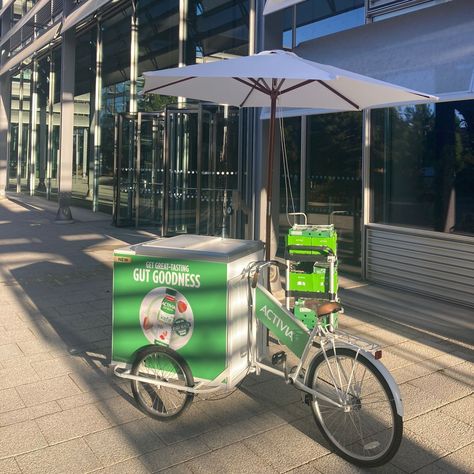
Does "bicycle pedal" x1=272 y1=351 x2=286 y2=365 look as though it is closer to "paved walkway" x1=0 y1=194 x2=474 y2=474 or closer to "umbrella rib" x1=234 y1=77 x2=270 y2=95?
"paved walkway" x1=0 y1=194 x2=474 y2=474

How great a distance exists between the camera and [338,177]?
27.1 ft

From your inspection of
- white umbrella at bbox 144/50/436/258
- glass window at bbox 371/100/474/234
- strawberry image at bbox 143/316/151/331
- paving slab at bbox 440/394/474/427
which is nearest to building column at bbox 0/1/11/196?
glass window at bbox 371/100/474/234

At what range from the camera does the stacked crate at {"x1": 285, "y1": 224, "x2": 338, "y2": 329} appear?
4.59m

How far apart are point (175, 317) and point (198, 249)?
45 cm

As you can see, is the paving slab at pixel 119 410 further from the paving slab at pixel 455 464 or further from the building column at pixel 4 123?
the building column at pixel 4 123

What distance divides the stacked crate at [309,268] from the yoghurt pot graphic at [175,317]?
1437 mm

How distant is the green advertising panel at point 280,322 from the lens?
324cm

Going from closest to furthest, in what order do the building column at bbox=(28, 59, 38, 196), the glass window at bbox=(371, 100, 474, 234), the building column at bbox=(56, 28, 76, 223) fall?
the glass window at bbox=(371, 100, 474, 234) < the building column at bbox=(56, 28, 76, 223) < the building column at bbox=(28, 59, 38, 196)

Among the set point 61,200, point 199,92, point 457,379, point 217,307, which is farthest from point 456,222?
point 61,200

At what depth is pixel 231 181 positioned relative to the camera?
1016cm

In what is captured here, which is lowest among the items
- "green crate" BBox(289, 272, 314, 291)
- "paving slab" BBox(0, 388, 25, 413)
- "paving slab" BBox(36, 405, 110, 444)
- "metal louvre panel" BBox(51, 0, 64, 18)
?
"paving slab" BBox(36, 405, 110, 444)

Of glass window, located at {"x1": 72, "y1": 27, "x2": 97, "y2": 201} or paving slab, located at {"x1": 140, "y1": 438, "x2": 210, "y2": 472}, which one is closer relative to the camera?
paving slab, located at {"x1": 140, "y1": 438, "x2": 210, "y2": 472}

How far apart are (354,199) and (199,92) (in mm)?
3799

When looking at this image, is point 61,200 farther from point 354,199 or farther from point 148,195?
point 354,199
